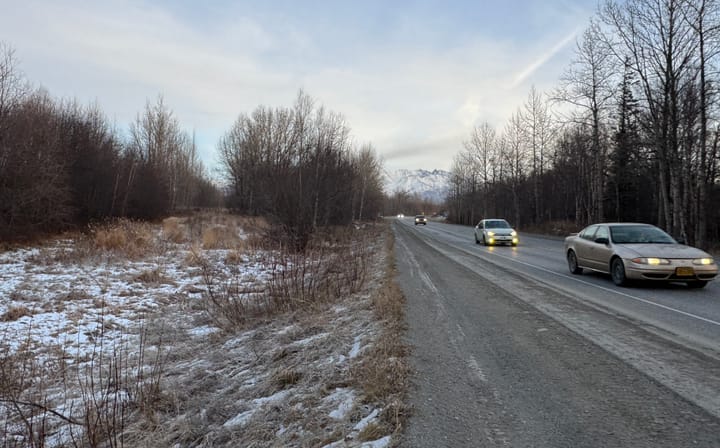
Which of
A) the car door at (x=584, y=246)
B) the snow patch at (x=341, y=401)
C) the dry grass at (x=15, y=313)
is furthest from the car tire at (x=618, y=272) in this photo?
the dry grass at (x=15, y=313)

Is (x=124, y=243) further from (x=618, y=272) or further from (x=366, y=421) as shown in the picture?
(x=618, y=272)

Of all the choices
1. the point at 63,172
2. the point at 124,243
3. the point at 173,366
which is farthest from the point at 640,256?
the point at 63,172

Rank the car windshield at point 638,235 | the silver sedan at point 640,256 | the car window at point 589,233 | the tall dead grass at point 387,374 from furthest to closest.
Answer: the car window at point 589,233 < the car windshield at point 638,235 < the silver sedan at point 640,256 < the tall dead grass at point 387,374

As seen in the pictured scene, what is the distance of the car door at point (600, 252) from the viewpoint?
9.92 m

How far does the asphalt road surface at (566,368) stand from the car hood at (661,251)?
30.3 inches

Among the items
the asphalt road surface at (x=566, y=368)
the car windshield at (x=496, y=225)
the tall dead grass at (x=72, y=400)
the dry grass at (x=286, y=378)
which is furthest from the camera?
the car windshield at (x=496, y=225)

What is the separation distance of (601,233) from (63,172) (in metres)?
25.4

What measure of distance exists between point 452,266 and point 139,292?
9.43m

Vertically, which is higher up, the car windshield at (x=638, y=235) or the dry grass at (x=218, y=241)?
the car windshield at (x=638, y=235)

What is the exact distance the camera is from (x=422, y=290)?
29.9 ft

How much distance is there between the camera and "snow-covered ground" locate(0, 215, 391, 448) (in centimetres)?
353

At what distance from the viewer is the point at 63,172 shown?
21.7 m

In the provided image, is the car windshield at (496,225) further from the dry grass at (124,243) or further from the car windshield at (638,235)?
the dry grass at (124,243)

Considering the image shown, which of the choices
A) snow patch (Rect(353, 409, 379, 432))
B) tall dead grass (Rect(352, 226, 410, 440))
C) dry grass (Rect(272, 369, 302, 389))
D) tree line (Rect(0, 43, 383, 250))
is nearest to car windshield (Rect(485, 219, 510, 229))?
tree line (Rect(0, 43, 383, 250))
